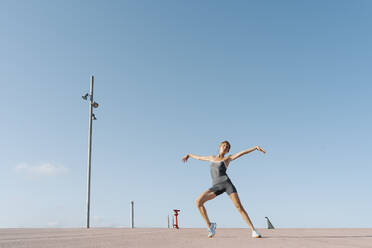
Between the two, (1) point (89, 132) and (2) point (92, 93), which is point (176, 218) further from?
(2) point (92, 93)

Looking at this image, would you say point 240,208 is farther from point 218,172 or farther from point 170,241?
point 170,241

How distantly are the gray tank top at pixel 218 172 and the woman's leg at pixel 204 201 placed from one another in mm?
239

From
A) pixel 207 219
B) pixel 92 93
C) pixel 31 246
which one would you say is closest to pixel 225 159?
pixel 207 219

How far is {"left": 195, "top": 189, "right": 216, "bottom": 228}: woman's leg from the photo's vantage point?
667cm

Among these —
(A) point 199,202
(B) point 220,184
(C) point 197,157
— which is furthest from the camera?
(C) point 197,157

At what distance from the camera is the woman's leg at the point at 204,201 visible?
21.9 feet

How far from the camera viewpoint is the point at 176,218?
1367 centimetres

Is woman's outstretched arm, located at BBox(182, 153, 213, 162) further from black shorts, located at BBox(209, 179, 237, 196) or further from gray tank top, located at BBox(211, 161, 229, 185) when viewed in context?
black shorts, located at BBox(209, 179, 237, 196)

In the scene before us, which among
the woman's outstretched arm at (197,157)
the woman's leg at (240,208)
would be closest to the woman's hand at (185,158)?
the woman's outstretched arm at (197,157)

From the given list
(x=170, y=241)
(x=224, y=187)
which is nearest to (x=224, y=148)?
(x=224, y=187)

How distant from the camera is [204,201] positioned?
6.73 metres

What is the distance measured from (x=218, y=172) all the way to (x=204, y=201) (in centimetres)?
67

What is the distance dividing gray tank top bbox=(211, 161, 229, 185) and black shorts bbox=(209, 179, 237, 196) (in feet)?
0.21

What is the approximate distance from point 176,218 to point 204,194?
7438mm
